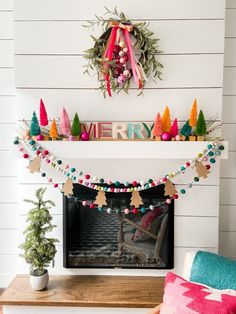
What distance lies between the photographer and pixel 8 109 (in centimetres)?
249

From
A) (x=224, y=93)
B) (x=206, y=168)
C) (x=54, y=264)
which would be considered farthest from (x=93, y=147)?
(x=224, y=93)

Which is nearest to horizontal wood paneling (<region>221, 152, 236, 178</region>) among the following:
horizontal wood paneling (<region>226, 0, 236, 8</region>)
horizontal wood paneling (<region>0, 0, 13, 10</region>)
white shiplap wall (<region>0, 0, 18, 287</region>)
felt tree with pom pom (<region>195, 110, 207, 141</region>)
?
felt tree with pom pom (<region>195, 110, 207, 141</region>)

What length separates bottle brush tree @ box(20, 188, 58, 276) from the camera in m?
2.14

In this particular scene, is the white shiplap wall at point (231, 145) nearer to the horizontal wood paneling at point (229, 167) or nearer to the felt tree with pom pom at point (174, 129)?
the horizontal wood paneling at point (229, 167)

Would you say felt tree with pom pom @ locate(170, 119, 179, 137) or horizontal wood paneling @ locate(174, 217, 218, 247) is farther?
horizontal wood paneling @ locate(174, 217, 218, 247)

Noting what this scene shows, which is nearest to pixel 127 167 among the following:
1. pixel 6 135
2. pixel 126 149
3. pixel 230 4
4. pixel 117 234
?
pixel 126 149

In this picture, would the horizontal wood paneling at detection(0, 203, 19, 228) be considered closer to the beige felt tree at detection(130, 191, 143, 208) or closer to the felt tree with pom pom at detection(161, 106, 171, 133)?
the beige felt tree at detection(130, 191, 143, 208)

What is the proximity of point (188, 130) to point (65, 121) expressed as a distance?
0.73 meters

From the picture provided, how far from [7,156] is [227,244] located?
5.46 ft

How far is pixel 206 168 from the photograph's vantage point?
214 centimetres

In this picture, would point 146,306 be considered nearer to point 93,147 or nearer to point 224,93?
point 93,147

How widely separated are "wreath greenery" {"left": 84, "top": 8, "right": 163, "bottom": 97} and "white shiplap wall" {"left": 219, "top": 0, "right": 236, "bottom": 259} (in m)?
0.53

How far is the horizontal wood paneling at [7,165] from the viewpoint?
2.54 m

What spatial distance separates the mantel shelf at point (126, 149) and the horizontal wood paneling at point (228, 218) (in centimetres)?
54
